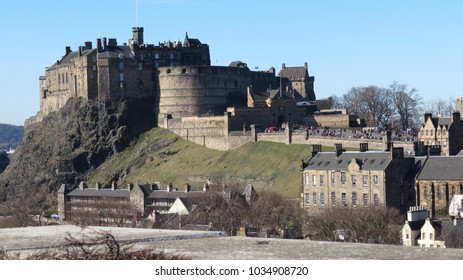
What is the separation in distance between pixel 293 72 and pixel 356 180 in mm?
75366

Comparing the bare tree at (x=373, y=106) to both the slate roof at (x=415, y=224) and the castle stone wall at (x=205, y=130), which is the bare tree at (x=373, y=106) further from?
the slate roof at (x=415, y=224)

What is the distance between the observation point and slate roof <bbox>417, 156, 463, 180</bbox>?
282ft

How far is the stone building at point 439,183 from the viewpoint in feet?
280

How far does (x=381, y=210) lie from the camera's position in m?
82.3

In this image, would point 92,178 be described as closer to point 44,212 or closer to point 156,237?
point 44,212

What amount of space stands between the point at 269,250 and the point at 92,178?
10278cm

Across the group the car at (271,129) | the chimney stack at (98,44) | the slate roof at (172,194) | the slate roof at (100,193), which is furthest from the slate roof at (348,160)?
the chimney stack at (98,44)

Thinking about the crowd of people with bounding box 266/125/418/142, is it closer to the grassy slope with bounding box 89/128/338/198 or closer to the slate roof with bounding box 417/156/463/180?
the grassy slope with bounding box 89/128/338/198

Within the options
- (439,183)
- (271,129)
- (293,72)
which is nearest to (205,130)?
(271,129)

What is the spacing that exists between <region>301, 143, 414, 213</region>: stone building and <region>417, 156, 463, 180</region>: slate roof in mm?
1467

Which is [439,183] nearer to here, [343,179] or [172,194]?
[343,179]

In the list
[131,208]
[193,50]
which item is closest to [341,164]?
[131,208]

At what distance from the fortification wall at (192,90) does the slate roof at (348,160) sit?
4683cm

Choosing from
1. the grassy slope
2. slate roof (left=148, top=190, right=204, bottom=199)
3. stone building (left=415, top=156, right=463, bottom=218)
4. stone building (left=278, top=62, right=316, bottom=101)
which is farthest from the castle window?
stone building (left=278, top=62, right=316, bottom=101)
